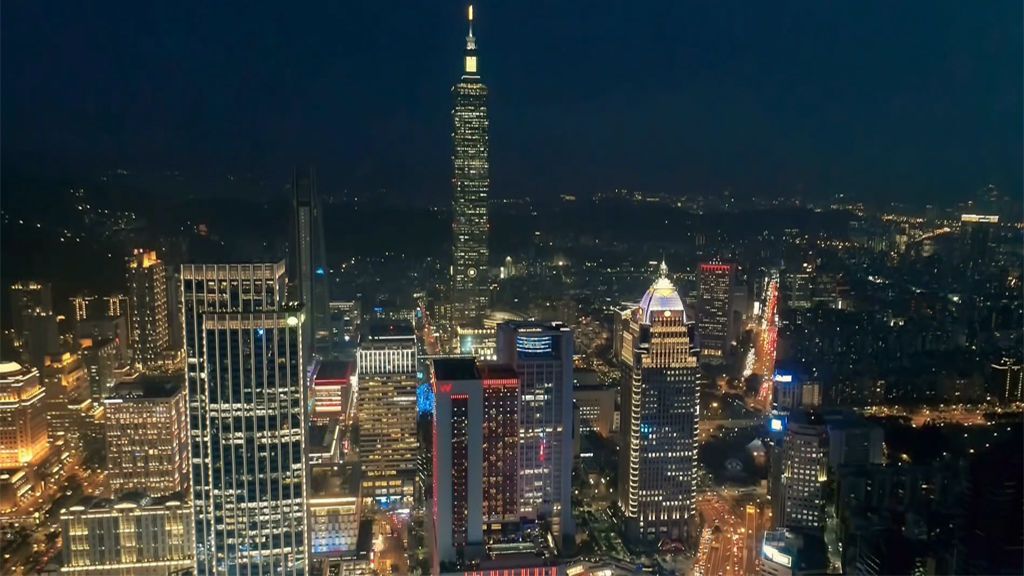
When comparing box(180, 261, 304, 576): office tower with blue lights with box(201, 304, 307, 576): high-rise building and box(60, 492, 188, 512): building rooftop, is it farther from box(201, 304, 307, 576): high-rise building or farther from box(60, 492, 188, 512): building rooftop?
box(60, 492, 188, 512): building rooftop

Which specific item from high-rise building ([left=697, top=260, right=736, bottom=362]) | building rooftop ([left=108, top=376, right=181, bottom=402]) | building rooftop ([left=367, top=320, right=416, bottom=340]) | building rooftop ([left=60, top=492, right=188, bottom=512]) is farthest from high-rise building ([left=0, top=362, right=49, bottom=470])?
high-rise building ([left=697, top=260, right=736, bottom=362])

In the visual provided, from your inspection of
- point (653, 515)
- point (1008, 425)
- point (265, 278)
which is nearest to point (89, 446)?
point (265, 278)

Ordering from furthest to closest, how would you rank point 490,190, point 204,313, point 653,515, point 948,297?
1. point 490,190
2. point 653,515
3. point 948,297
4. point 204,313

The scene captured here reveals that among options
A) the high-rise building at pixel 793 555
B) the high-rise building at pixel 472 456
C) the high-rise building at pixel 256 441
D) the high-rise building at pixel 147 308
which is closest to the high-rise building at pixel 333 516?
the high-rise building at pixel 472 456

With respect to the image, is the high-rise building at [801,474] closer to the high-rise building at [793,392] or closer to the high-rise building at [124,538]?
the high-rise building at [793,392]

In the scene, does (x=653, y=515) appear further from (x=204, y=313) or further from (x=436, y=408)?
(x=204, y=313)

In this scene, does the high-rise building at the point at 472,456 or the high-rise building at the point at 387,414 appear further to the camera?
the high-rise building at the point at 387,414

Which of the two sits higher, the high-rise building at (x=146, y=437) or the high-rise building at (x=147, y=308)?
the high-rise building at (x=147, y=308)
